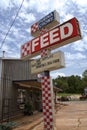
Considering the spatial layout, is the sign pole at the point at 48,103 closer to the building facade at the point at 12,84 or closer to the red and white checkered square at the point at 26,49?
the red and white checkered square at the point at 26,49

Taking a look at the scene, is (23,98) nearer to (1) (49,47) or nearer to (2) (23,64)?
(2) (23,64)

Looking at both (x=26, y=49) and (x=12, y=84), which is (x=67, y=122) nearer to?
(x=12, y=84)

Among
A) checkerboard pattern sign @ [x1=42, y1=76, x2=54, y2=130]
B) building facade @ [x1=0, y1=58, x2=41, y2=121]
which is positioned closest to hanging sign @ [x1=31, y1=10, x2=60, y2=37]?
checkerboard pattern sign @ [x1=42, y1=76, x2=54, y2=130]

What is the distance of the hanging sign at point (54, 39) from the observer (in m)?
7.43

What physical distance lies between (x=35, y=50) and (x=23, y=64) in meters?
7.20

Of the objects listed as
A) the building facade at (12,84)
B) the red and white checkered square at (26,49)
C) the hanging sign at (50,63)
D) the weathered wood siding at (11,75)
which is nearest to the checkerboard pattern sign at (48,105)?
the hanging sign at (50,63)

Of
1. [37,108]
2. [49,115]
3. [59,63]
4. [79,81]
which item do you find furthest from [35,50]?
[79,81]

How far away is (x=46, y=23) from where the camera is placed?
8.76m

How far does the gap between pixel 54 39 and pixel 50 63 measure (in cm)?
98

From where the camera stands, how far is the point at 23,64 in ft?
51.9

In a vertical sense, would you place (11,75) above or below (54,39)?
below

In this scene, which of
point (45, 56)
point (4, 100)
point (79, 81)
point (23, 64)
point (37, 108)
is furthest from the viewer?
point (79, 81)

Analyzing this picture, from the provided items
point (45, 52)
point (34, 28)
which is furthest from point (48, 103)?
point (34, 28)

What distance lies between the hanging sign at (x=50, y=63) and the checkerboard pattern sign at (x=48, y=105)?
440 millimetres
